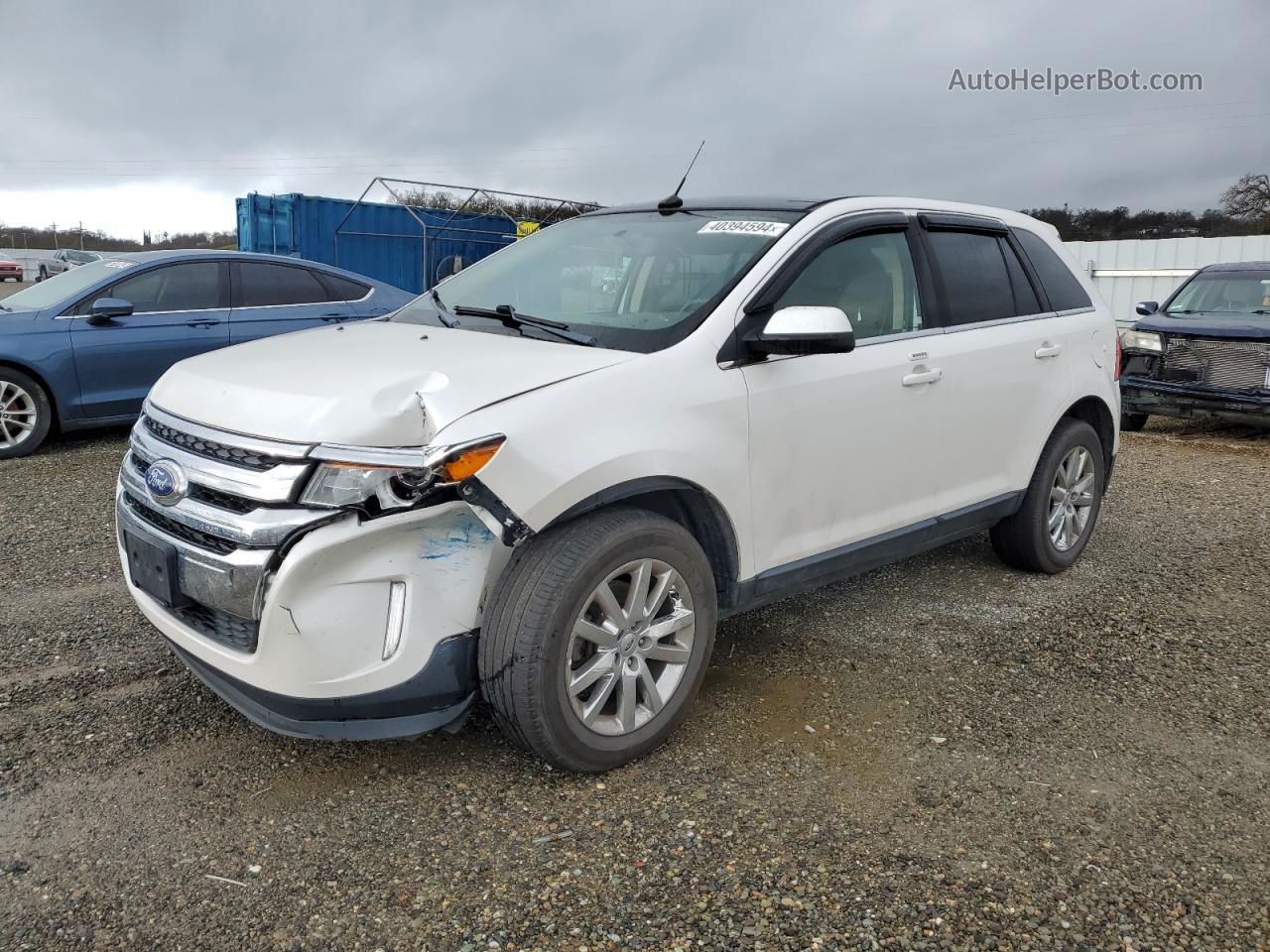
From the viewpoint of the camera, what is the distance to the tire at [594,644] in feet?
8.62

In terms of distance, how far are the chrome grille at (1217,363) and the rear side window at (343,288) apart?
7.46 metres

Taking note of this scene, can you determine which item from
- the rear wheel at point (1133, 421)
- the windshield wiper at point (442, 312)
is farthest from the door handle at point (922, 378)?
the rear wheel at point (1133, 421)

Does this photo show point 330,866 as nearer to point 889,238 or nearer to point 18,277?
point 889,238

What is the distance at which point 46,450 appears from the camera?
7.42m

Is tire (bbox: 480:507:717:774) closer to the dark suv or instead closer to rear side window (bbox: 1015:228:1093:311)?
rear side window (bbox: 1015:228:1093:311)

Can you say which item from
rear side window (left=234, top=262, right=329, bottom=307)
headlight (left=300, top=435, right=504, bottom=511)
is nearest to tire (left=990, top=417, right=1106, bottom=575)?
headlight (left=300, top=435, right=504, bottom=511)

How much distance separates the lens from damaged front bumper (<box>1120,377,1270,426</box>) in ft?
28.8

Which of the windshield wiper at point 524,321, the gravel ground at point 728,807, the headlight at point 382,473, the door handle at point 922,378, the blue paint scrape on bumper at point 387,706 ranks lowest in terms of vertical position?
the gravel ground at point 728,807

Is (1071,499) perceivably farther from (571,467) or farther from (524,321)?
(571,467)

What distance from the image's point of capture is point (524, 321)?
3.37 m

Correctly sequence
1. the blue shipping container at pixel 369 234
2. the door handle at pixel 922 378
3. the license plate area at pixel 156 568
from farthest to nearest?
1. the blue shipping container at pixel 369 234
2. the door handle at pixel 922 378
3. the license plate area at pixel 156 568

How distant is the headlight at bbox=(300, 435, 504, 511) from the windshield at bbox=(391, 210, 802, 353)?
0.81 meters

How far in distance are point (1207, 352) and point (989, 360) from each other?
20.4 feet

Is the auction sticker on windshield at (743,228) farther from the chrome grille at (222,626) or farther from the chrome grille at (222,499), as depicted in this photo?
the chrome grille at (222,626)
